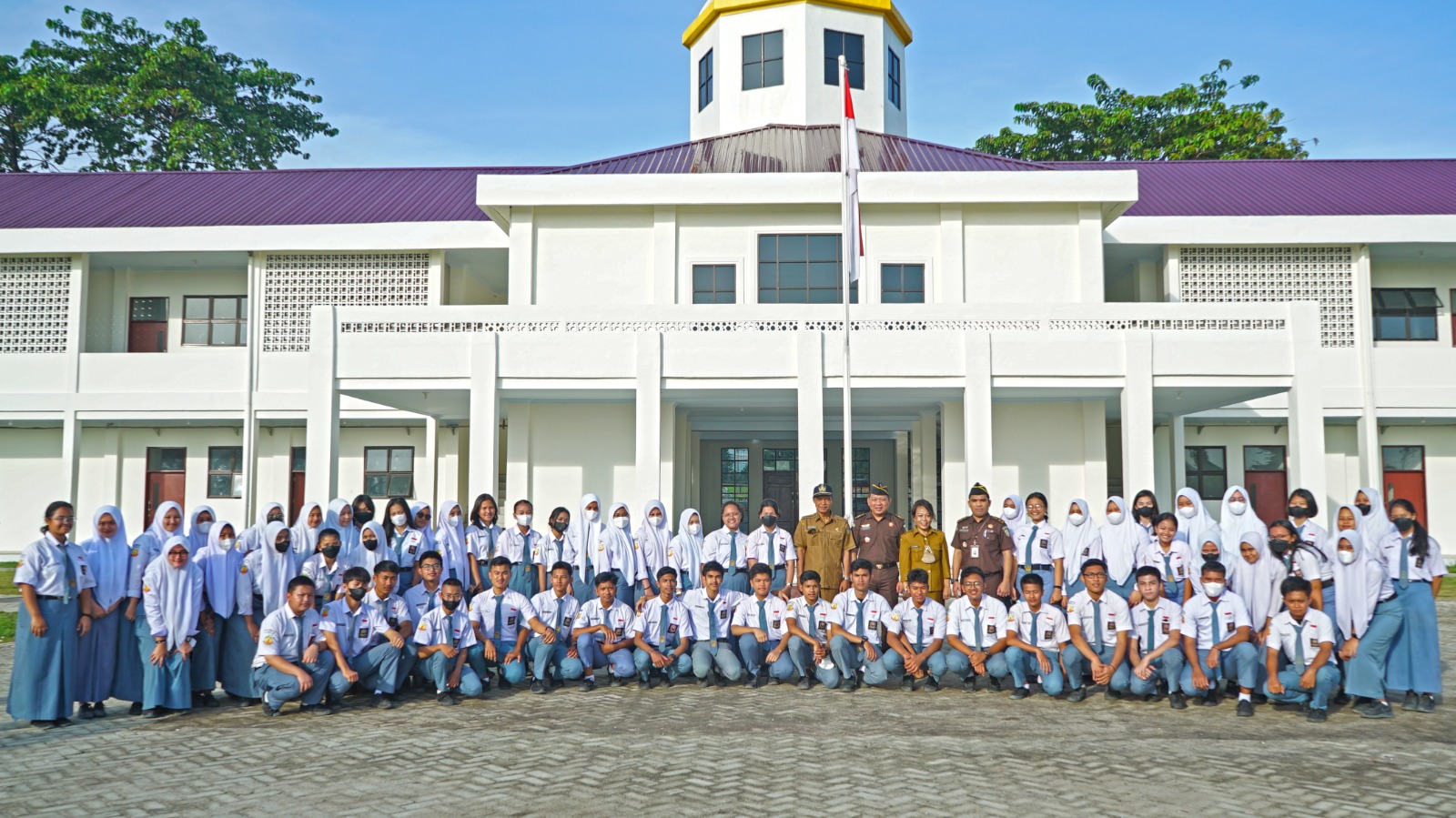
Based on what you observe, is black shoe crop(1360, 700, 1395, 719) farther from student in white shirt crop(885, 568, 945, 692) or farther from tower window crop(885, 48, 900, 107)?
tower window crop(885, 48, 900, 107)

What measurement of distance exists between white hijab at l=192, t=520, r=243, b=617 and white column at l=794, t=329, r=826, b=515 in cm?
741

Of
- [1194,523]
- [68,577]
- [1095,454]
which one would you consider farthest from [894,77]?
[68,577]

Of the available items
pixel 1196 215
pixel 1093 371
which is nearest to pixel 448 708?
pixel 1093 371

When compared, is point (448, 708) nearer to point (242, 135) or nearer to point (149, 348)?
point (149, 348)

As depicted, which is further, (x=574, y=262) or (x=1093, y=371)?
(x=574, y=262)

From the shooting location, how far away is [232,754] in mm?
7051

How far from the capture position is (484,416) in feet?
48.7

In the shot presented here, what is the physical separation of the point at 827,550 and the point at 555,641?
283cm

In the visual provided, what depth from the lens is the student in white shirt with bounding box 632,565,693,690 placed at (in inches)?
374

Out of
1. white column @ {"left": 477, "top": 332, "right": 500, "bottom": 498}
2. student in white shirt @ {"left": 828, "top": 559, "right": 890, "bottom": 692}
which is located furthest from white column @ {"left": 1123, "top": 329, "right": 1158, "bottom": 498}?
white column @ {"left": 477, "top": 332, "right": 500, "bottom": 498}

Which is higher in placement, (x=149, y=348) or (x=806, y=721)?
(x=149, y=348)

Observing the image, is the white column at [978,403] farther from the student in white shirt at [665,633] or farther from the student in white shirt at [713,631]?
the student in white shirt at [665,633]

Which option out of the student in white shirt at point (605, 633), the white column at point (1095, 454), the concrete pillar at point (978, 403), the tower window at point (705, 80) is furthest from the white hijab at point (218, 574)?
the tower window at point (705, 80)

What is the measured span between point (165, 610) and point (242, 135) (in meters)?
33.3
